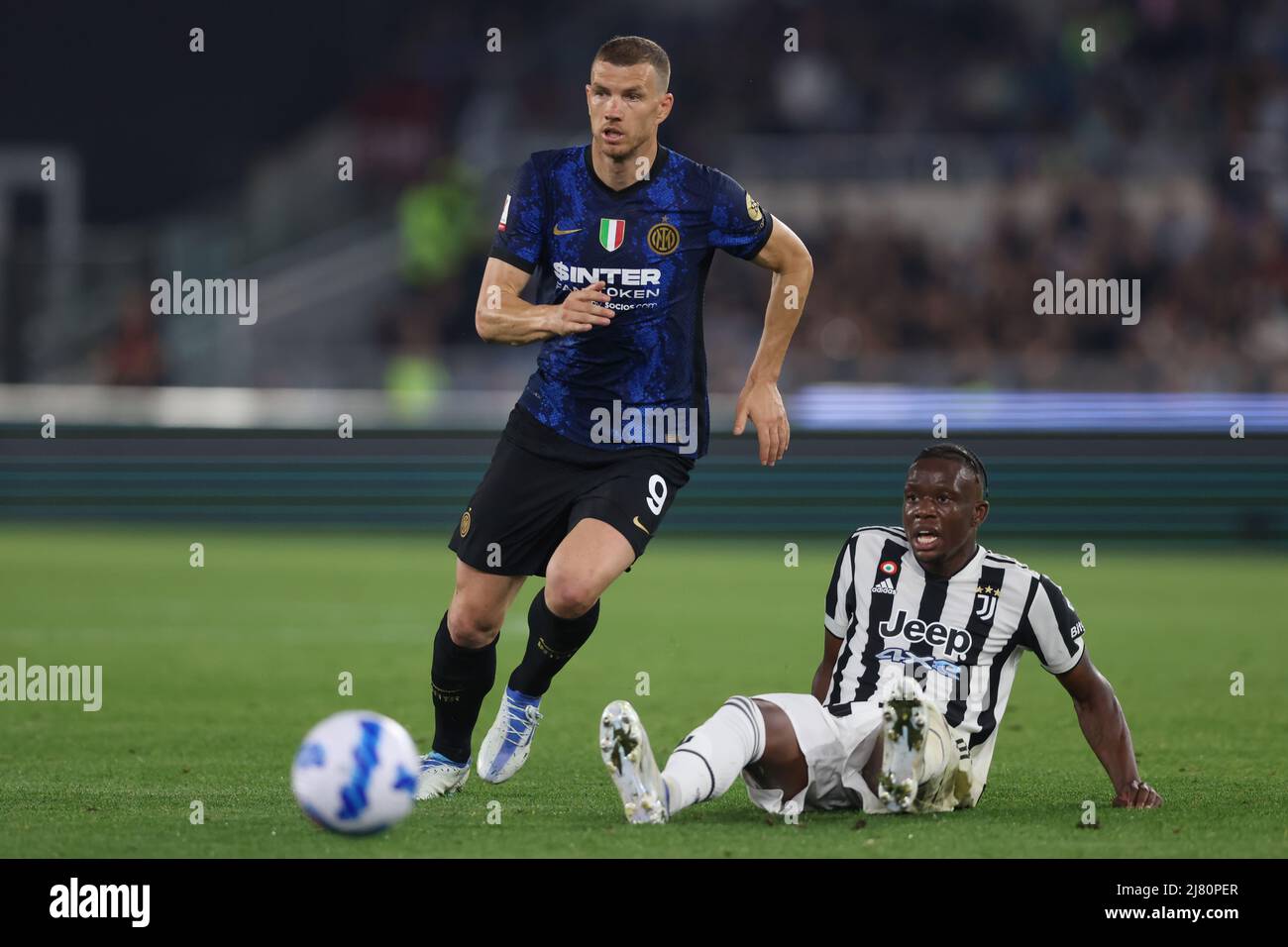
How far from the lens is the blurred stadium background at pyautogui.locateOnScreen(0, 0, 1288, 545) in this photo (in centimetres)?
1797

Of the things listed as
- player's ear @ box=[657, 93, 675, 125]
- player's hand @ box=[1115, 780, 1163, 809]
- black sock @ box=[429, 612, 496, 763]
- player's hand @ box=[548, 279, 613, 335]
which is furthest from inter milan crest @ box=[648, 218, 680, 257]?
player's hand @ box=[1115, 780, 1163, 809]

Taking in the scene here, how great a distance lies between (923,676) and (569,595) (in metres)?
1.20

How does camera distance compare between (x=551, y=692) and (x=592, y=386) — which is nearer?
(x=592, y=386)

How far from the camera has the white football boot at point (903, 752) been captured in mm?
5762

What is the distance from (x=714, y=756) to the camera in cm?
575

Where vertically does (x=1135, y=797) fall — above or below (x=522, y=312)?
below

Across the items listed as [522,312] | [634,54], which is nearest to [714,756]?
[522,312]

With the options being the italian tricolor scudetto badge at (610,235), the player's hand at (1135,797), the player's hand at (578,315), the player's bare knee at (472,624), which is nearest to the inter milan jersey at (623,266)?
the italian tricolor scudetto badge at (610,235)

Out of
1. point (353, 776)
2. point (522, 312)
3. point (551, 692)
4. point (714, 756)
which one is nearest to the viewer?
point (353, 776)

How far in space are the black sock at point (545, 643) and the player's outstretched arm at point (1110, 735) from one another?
5.37 ft

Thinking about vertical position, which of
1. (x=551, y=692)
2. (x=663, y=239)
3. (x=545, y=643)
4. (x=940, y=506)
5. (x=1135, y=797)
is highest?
(x=663, y=239)

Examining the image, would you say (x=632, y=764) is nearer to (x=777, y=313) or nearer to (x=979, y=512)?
(x=979, y=512)

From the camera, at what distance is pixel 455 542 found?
683cm

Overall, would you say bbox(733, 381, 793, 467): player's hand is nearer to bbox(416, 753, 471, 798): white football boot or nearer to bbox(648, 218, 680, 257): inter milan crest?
bbox(648, 218, 680, 257): inter milan crest
